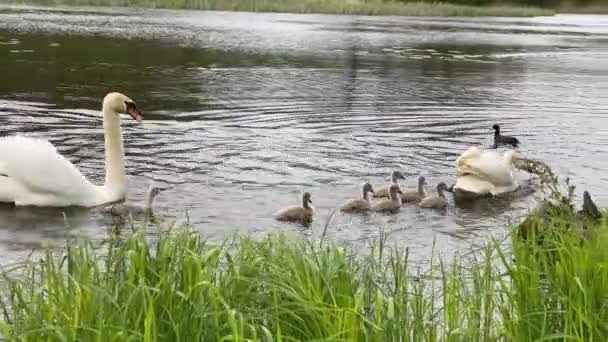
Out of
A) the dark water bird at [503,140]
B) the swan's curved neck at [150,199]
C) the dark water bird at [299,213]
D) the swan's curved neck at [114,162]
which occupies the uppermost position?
the swan's curved neck at [114,162]

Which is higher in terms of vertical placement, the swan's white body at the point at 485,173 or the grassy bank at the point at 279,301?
the grassy bank at the point at 279,301

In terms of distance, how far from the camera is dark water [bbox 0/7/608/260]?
9.83 m

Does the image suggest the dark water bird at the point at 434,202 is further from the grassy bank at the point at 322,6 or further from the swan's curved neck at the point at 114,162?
the grassy bank at the point at 322,6

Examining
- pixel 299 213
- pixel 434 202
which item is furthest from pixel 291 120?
pixel 299 213

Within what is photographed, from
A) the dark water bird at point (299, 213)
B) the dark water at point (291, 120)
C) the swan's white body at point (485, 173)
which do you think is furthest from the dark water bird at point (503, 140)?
the dark water bird at point (299, 213)

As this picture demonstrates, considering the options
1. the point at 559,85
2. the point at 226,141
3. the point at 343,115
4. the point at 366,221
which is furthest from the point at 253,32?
the point at 366,221

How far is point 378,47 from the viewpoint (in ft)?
120

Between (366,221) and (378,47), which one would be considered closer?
(366,221)

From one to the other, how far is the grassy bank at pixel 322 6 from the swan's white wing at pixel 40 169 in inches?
2187

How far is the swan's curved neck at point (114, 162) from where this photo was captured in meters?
10.1

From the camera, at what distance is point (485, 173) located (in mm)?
11047

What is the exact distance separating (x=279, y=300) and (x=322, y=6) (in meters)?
69.2

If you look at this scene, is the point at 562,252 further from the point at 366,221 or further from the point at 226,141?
the point at 226,141

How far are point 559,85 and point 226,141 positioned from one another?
13233 millimetres
